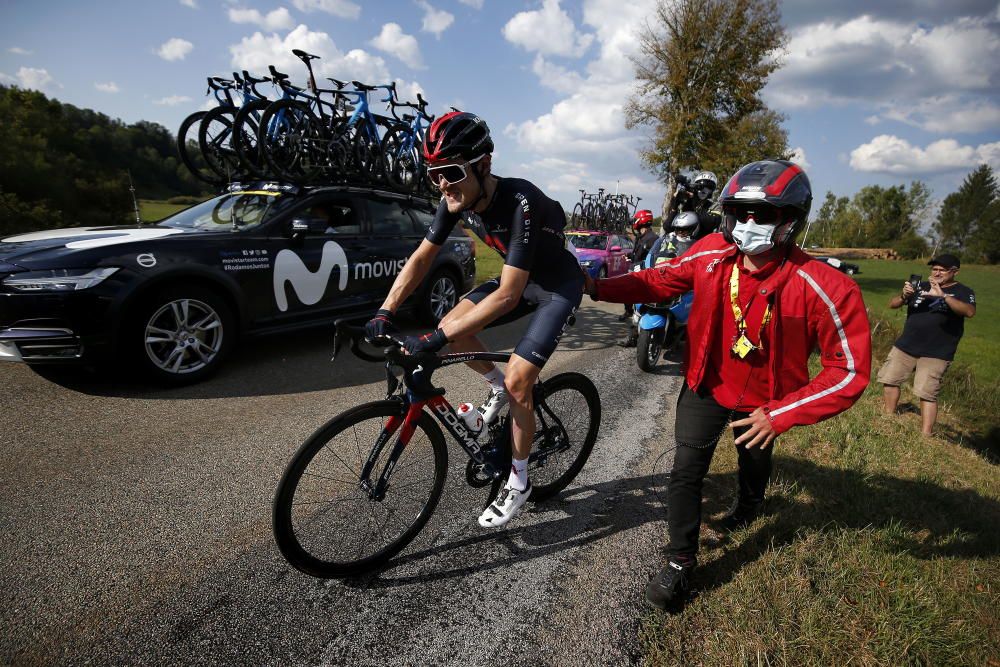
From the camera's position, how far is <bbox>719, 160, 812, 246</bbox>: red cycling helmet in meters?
1.94

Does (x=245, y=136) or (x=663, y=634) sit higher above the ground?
(x=245, y=136)

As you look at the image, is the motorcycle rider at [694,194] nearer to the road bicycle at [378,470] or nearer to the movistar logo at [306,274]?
the movistar logo at [306,274]

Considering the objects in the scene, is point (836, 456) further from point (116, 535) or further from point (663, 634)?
point (116, 535)

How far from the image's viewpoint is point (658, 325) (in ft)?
20.1

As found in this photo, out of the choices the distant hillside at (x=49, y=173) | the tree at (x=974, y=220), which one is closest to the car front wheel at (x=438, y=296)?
the distant hillside at (x=49, y=173)

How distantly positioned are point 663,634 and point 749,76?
27.9m

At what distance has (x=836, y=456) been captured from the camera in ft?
13.2

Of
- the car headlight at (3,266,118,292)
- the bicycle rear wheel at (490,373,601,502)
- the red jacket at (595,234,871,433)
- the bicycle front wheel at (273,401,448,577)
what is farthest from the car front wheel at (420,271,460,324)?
the red jacket at (595,234,871,433)

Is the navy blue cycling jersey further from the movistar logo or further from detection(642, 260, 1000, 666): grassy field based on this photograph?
the movistar logo

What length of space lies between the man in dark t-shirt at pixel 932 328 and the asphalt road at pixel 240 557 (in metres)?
4.02

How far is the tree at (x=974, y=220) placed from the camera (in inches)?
2776

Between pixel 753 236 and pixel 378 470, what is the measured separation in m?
2.08

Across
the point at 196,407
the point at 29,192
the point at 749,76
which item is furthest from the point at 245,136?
the point at 749,76

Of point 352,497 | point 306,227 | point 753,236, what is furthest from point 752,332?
point 306,227
